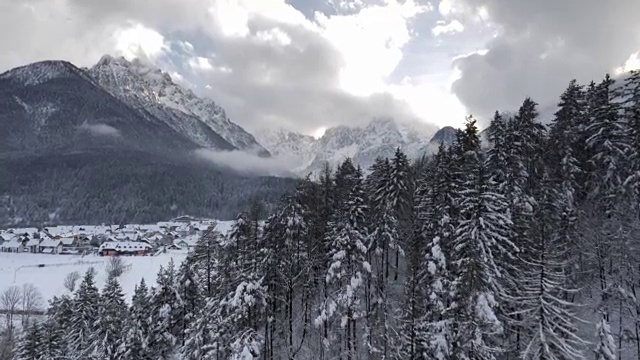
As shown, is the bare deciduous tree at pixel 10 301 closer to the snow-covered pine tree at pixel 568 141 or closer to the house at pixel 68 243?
the house at pixel 68 243

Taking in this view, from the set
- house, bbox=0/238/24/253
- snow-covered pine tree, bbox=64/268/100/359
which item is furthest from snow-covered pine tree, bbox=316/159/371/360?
house, bbox=0/238/24/253

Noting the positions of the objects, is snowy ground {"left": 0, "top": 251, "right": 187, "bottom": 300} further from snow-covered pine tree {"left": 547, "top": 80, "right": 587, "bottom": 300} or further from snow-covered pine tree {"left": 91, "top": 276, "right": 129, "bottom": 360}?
snow-covered pine tree {"left": 547, "top": 80, "right": 587, "bottom": 300}

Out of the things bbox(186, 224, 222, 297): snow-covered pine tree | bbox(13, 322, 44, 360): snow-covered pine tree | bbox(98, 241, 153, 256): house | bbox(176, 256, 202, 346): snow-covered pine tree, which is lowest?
bbox(13, 322, 44, 360): snow-covered pine tree

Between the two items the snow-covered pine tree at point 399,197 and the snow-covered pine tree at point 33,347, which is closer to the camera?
the snow-covered pine tree at point 33,347

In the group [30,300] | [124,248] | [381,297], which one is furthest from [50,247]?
[381,297]

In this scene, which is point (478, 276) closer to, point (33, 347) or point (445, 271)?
point (445, 271)

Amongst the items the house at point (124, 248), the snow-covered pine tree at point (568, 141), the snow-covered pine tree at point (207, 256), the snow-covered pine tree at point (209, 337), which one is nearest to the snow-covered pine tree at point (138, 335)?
the snow-covered pine tree at point (209, 337)

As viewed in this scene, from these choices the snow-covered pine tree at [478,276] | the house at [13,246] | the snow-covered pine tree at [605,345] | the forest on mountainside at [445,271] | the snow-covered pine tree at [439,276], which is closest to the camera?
the snow-covered pine tree at [478,276]
